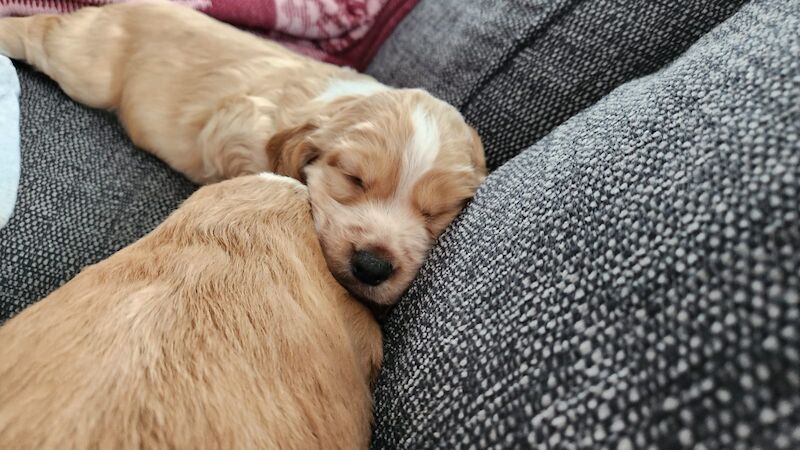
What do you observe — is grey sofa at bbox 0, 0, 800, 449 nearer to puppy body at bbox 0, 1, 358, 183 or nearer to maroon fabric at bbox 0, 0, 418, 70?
puppy body at bbox 0, 1, 358, 183

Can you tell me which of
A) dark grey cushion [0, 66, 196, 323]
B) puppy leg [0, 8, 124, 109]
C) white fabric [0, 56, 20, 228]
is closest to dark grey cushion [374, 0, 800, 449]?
dark grey cushion [0, 66, 196, 323]

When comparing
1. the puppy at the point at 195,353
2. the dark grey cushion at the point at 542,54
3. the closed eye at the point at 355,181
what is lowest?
the closed eye at the point at 355,181

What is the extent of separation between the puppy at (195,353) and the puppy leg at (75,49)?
898mm

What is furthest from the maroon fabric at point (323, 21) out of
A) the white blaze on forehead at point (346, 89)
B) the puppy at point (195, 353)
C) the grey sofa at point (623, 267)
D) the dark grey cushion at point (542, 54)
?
the puppy at point (195, 353)

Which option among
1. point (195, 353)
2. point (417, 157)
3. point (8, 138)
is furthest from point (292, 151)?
point (195, 353)

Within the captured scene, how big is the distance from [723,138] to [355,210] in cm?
72

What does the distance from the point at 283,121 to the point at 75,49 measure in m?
0.69

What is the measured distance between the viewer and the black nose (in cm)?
104

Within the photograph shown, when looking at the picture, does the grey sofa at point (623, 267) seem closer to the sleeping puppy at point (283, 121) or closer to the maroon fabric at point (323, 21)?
the sleeping puppy at point (283, 121)

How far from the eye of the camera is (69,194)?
1194 mm

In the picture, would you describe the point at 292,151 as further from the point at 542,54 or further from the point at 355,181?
the point at 542,54

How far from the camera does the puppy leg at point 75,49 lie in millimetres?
1548

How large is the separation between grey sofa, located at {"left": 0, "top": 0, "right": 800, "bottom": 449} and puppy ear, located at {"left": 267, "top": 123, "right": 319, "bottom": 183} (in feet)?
1.06

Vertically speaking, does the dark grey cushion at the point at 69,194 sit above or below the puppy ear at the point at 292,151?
below
